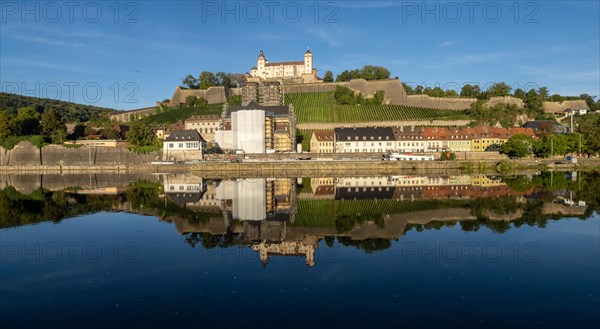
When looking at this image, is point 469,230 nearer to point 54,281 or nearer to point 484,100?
point 54,281

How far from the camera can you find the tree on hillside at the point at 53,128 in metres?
53.5

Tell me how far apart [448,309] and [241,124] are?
152 feet

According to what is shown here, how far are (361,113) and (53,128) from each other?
40774mm

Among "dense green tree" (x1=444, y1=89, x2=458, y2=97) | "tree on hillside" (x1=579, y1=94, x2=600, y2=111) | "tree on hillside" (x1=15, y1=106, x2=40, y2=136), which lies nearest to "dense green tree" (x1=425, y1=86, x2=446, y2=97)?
"dense green tree" (x1=444, y1=89, x2=458, y2=97)

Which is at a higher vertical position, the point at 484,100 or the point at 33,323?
the point at 484,100

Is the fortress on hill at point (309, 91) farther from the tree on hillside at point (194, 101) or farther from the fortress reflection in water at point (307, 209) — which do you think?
the fortress reflection in water at point (307, 209)

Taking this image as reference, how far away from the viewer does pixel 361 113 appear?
229ft

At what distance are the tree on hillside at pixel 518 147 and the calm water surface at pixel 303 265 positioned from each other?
92.6 ft

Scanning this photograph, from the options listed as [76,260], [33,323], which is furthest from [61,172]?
[33,323]

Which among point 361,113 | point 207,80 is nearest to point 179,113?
point 207,80

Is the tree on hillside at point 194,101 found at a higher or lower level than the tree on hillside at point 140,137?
higher

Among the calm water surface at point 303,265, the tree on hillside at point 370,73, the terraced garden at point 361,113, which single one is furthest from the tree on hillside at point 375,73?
the calm water surface at point 303,265

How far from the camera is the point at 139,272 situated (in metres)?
9.20

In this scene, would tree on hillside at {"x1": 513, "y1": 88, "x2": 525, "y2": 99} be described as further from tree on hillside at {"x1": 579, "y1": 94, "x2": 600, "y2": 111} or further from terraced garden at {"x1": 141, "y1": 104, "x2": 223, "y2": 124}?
terraced garden at {"x1": 141, "y1": 104, "x2": 223, "y2": 124}
